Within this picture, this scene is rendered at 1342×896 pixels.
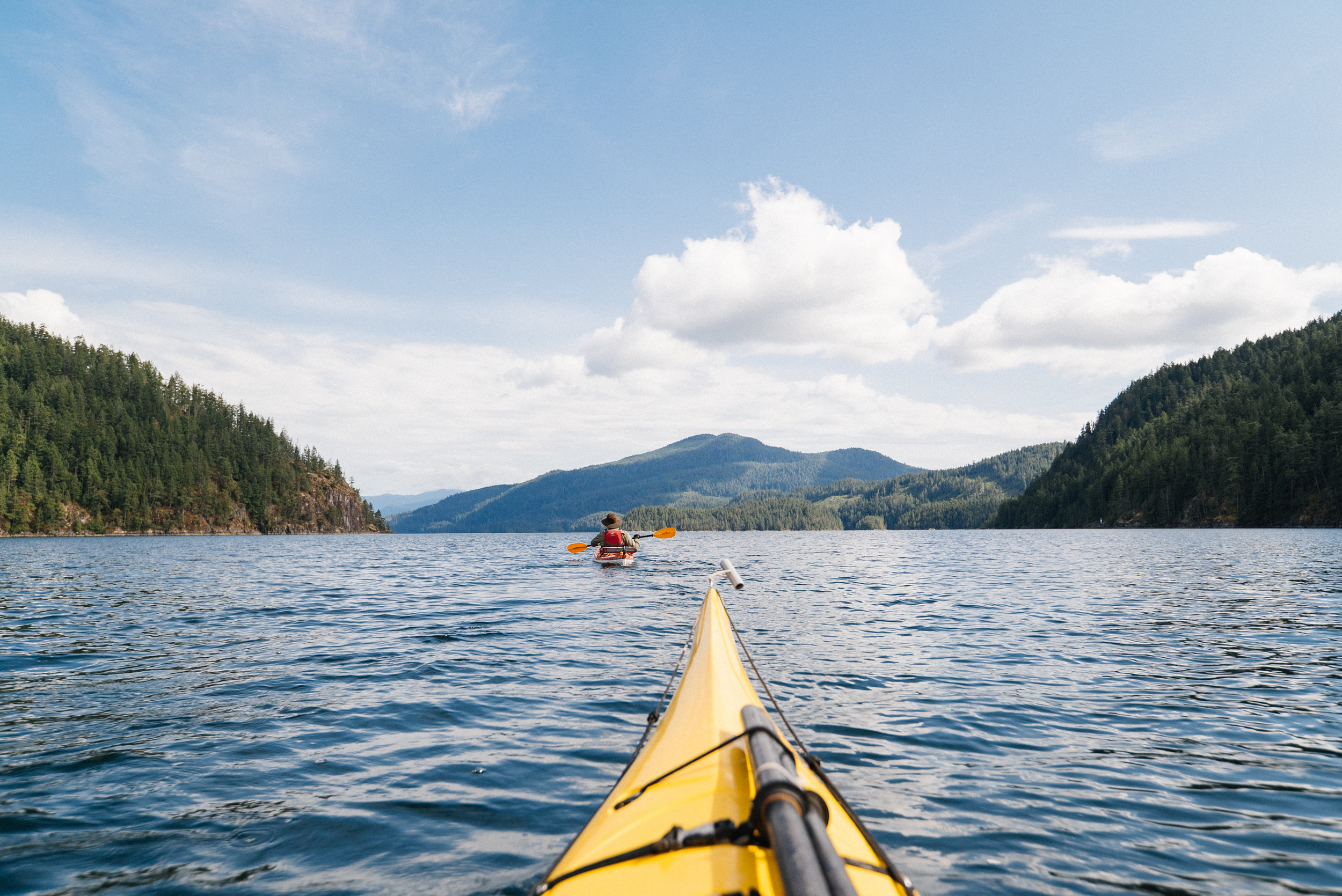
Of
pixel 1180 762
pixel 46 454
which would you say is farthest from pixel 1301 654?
pixel 46 454

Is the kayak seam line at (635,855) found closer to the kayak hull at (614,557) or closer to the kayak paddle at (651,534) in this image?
the kayak paddle at (651,534)

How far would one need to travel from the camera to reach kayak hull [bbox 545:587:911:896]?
9.98ft

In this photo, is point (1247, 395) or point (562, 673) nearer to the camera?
point (562, 673)

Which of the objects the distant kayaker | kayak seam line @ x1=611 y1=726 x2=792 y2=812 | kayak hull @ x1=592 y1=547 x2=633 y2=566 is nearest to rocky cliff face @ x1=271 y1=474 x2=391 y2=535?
kayak hull @ x1=592 y1=547 x2=633 y2=566

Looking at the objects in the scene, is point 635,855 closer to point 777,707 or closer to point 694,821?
point 694,821

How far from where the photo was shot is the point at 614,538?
30.8m

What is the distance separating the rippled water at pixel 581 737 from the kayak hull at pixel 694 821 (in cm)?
148

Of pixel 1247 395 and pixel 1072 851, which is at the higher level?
pixel 1247 395

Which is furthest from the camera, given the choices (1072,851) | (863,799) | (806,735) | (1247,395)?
(1247,395)

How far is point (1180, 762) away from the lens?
23.5 ft

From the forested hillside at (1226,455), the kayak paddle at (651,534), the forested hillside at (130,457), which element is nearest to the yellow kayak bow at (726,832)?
the kayak paddle at (651,534)

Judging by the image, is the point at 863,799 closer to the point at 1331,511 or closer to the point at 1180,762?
the point at 1180,762

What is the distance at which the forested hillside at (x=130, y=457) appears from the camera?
4419 inches

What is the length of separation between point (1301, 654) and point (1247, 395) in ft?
519
